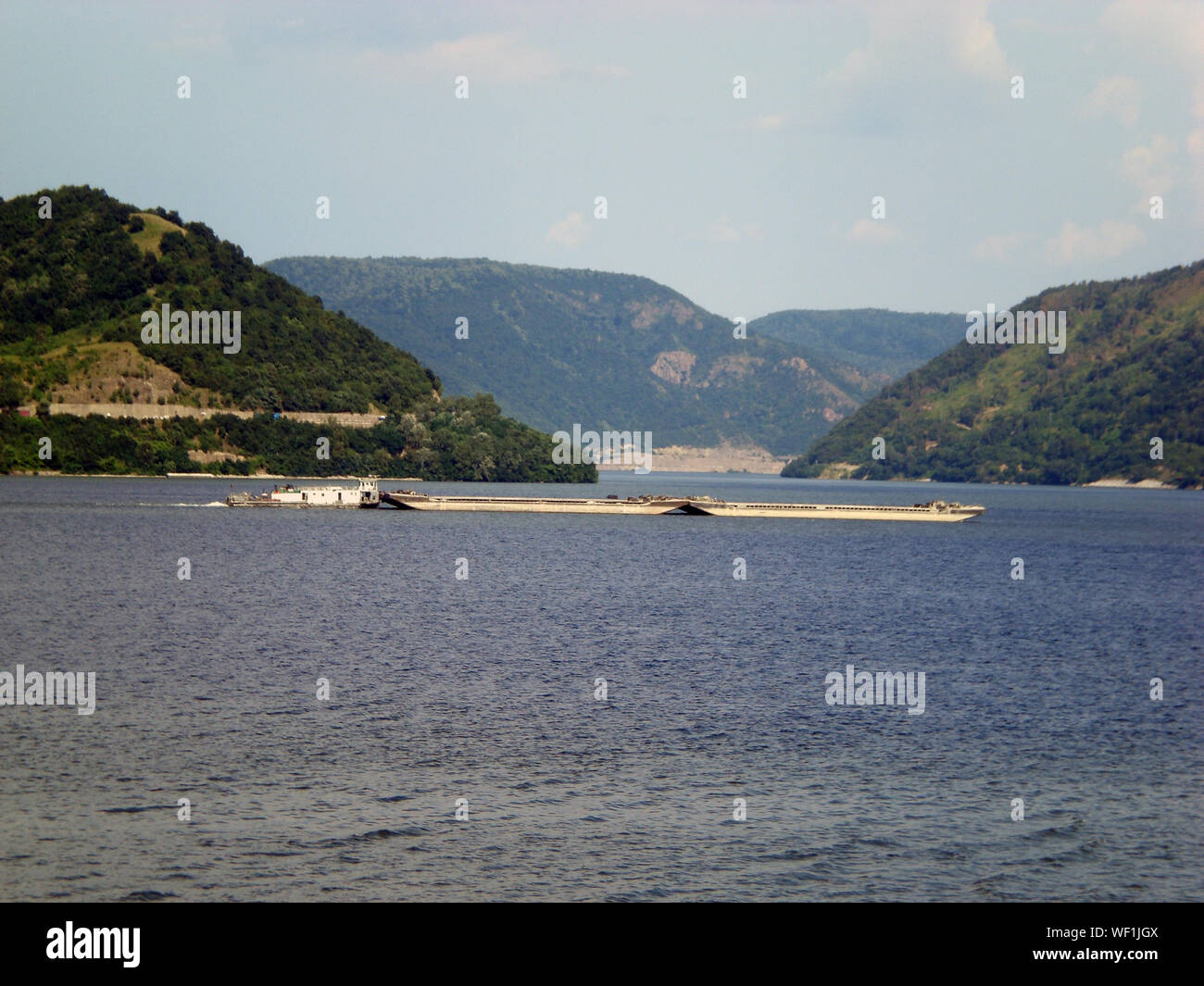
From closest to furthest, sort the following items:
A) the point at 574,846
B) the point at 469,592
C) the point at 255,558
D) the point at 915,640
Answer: the point at 574,846
the point at 915,640
the point at 469,592
the point at 255,558

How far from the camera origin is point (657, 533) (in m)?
168

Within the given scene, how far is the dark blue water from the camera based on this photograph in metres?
31.0

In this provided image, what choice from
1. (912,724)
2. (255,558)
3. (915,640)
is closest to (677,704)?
(912,724)

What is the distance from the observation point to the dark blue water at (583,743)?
31.0 metres

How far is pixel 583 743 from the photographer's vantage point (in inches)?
1730

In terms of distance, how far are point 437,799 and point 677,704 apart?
17100 millimetres

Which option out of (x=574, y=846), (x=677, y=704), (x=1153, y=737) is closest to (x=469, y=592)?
(x=677, y=704)
